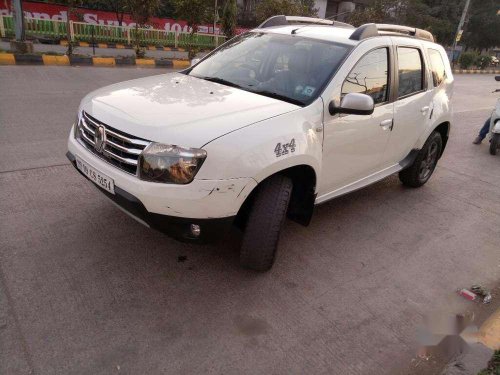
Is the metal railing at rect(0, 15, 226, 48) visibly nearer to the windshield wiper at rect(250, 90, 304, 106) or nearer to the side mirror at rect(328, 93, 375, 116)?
the windshield wiper at rect(250, 90, 304, 106)

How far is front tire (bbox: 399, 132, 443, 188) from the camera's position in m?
4.73

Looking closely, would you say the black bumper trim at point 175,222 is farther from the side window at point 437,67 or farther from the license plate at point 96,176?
the side window at point 437,67

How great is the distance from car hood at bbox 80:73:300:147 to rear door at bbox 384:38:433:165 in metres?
1.47

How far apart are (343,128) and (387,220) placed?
1.41m

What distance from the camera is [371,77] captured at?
3.50m

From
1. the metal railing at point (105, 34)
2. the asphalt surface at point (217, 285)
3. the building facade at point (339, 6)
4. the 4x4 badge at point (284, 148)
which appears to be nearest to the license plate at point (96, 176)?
the asphalt surface at point (217, 285)

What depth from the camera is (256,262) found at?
2832 millimetres

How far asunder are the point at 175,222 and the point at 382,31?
2.80 m


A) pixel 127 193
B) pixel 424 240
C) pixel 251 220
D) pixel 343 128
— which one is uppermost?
pixel 343 128

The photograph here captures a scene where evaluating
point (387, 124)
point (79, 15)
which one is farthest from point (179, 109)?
point (79, 15)

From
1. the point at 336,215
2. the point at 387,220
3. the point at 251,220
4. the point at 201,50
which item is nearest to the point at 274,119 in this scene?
the point at 251,220

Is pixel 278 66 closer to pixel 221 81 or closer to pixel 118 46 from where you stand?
pixel 221 81

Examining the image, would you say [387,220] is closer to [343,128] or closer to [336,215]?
[336,215]

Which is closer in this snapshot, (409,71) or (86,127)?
(86,127)
